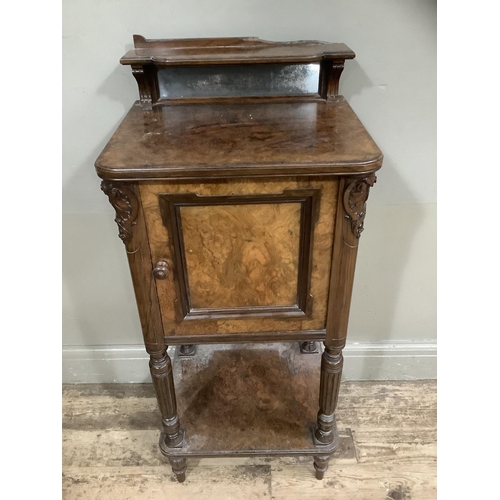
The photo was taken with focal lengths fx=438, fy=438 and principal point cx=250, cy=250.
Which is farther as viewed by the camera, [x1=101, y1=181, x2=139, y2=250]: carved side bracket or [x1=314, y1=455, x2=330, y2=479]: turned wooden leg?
[x1=314, y1=455, x2=330, y2=479]: turned wooden leg

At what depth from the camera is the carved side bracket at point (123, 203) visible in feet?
2.59

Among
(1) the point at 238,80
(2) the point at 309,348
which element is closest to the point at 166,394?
(2) the point at 309,348

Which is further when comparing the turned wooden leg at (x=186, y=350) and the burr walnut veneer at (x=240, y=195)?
the turned wooden leg at (x=186, y=350)

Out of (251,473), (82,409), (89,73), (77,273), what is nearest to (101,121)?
(89,73)

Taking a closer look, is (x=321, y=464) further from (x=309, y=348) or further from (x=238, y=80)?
(x=238, y=80)

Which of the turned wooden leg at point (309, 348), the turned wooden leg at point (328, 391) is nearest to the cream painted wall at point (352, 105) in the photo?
the turned wooden leg at point (309, 348)

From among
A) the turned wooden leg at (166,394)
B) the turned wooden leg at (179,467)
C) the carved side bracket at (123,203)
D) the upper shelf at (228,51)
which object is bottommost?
the turned wooden leg at (179,467)

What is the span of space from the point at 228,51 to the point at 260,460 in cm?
118

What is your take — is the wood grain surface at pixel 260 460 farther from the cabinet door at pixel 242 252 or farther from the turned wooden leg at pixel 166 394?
the cabinet door at pixel 242 252

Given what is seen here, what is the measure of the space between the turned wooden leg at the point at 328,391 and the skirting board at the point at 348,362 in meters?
0.42

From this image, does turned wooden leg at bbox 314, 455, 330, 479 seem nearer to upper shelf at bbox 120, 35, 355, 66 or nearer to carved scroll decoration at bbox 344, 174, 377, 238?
carved scroll decoration at bbox 344, 174, 377, 238

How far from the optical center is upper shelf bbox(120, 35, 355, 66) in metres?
0.96

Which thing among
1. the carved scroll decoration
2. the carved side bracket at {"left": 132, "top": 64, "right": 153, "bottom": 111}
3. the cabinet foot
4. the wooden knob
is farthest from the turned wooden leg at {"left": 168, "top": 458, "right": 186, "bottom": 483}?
the carved side bracket at {"left": 132, "top": 64, "right": 153, "bottom": 111}

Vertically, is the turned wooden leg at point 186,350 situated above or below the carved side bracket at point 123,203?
below
